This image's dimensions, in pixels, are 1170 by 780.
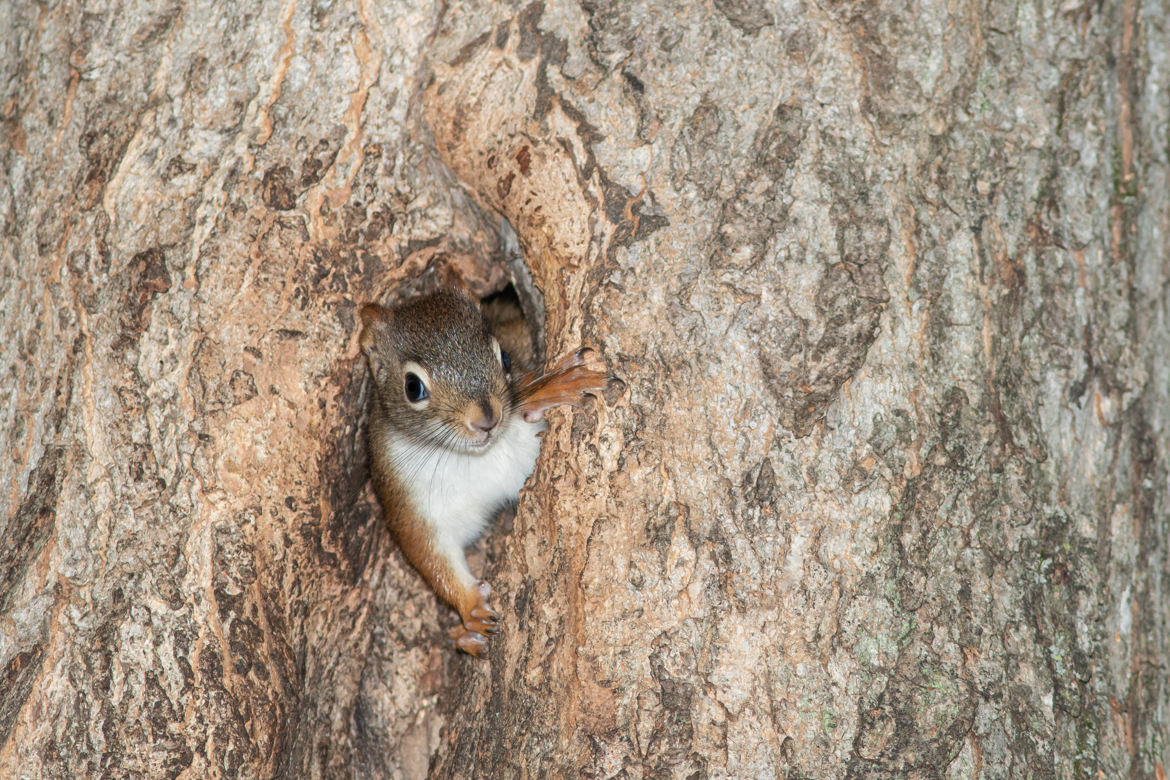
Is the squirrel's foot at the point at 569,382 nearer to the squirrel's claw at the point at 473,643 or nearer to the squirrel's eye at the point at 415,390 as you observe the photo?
the squirrel's eye at the point at 415,390

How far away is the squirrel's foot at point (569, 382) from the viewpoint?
215 centimetres

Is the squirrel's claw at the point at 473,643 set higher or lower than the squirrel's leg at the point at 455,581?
lower

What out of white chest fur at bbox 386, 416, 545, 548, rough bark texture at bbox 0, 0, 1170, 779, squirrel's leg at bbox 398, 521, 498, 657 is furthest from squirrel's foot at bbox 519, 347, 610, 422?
squirrel's leg at bbox 398, 521, 498, 657

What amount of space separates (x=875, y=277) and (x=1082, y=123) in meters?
0.73

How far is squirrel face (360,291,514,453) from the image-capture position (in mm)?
2613

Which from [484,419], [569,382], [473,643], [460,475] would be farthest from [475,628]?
[569,382]

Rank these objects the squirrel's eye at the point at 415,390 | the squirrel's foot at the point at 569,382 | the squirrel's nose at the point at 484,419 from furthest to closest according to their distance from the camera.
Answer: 1. the squirrel's eye at the point at 415,390
2. the squirrel's nose at the point at 484,419
3. the squirrel's foot at the point at 569,382

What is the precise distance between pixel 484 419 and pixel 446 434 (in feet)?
0.73

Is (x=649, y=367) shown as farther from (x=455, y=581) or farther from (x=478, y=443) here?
(x=455, y=581)

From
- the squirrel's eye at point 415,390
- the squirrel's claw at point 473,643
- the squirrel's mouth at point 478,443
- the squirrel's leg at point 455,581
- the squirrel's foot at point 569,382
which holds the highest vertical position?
the squirrel's foot at point 569,382

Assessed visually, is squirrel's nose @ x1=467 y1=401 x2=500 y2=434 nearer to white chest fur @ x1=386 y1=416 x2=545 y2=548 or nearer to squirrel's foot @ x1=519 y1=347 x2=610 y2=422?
white chest fur @ x1=386 y1=416 x2=545 y2=548

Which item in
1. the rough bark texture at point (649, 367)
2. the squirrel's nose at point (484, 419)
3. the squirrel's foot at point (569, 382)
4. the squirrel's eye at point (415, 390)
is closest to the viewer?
the rough bark texture at point (649, 367)

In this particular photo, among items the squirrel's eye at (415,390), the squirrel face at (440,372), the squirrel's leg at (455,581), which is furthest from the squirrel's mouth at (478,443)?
the squirrel's leg at (455,581)

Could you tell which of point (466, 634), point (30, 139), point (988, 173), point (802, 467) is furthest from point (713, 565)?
point (30, 139)
